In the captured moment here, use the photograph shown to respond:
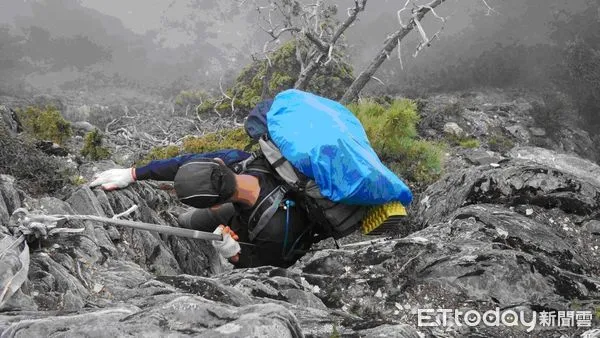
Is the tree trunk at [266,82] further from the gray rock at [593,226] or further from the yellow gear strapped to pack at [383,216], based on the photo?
the yellow gear strapped to pack at [383,216]

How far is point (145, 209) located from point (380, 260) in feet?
7.08

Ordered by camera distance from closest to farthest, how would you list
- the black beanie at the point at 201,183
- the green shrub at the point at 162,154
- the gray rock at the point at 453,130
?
1. the black beanie at the point at 201,183
2. the green shrub at the point at 162,154
3. the gray rock at the point at 453,130

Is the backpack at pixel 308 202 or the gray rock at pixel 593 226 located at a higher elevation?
the backpack at pixel 308 202

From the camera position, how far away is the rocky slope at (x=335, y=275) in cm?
236

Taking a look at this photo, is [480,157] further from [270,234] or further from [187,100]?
[187,100]

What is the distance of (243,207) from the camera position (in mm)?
4168

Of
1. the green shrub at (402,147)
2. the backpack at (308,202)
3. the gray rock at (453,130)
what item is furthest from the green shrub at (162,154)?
the gray rock at (453,130)

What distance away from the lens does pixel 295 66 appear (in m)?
16.1

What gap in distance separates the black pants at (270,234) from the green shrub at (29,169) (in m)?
1.22

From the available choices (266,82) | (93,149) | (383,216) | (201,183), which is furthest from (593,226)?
(266,82)

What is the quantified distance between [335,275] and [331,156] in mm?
1233

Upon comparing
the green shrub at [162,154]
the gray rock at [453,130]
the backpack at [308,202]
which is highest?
the backpack at [308,202]

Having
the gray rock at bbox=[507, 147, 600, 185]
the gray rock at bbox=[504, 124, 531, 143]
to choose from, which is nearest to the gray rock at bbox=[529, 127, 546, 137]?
the gray rock at bbox=[504, 124, 531, 143]

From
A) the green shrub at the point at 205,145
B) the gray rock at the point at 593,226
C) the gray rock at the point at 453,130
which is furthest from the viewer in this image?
the gray rock at the point at 453,130
